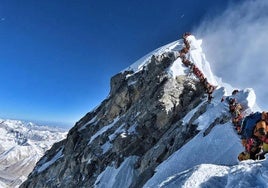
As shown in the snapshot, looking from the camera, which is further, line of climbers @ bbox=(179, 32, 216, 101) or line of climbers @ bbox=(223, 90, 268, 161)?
line of climbers @ bbox=(179, 32, 216, 101)

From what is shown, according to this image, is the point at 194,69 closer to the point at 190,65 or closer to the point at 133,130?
the point at 190,65

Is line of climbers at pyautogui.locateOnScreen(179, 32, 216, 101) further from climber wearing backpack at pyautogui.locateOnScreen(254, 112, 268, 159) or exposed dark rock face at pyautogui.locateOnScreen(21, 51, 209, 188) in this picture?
climber wearing backpack at pyautogui.locateOnScreen(254, 112, 268, 159)

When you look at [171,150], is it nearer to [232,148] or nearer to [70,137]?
[232,148]

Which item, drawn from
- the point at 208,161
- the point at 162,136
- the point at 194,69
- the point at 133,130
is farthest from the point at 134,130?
the point at 208,161

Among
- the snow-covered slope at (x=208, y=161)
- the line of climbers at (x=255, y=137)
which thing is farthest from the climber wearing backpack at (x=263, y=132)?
the snow-covered slope at (x=208, y=161)

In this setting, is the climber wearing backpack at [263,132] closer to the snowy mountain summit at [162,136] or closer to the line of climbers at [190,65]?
the snowy mountain summit at [162,136]

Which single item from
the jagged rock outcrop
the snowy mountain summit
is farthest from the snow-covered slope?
the jagged rock outcrop

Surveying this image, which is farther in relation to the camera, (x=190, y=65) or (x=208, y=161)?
(x=190, y=65)

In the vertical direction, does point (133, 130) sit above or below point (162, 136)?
above

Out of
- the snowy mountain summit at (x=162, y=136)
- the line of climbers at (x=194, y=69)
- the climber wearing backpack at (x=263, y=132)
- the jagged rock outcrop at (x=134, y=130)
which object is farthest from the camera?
the line of climbers at (x=194, y=69)
